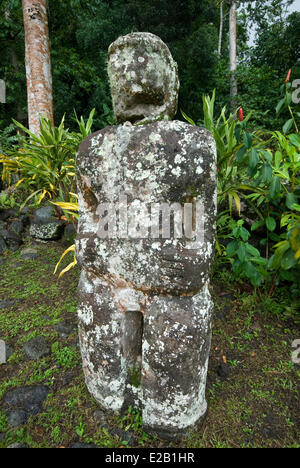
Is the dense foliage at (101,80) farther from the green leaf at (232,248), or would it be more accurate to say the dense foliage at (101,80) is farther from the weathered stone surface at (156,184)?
the weathered stone surface at (156,184)

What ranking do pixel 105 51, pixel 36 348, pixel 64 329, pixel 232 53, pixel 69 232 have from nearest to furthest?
pixel 36 348 → pixel 64 329 → pixel 69 232 → pixel 105 51 → pixel 232 53

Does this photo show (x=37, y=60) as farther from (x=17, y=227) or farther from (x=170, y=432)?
(x=170, y=432)

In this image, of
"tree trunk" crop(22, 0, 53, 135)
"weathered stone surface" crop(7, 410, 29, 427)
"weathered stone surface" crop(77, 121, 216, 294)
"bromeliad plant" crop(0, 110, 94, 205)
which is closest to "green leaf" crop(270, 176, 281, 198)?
"weathered stone surface" crop(77, 121, 216, 294)

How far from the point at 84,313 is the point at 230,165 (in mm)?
1934

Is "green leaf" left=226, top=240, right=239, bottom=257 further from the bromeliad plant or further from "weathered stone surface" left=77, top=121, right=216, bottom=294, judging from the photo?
the bromeliad plant

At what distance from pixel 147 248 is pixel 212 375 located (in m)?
1.10

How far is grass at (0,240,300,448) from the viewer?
1.52 metres

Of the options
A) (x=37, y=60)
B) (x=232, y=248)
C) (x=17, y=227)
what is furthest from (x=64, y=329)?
(x=37, y=60)

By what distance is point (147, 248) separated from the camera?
1380 mm

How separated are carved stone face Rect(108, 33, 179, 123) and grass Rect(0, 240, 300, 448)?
1636 mm

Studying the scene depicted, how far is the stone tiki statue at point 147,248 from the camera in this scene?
1.35m

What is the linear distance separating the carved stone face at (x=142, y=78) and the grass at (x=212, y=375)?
164 cm

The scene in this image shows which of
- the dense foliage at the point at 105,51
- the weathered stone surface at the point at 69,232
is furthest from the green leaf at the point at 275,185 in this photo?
the dense foliage at the point at 105,51
